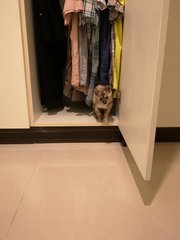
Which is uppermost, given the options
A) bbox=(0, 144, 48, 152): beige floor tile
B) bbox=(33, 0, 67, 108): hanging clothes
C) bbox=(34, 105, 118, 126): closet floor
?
bbox=(33, 0, 67, 108): hanging clothes

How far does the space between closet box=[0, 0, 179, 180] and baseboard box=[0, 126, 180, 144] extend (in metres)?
0.03

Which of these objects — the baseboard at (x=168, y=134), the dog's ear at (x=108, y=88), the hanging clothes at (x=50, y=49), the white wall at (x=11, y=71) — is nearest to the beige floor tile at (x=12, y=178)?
the white wall at (x=11, y=71)

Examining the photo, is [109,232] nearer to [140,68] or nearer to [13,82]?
[140,68]

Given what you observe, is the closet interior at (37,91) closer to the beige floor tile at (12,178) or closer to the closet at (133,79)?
the closet at (133,79)

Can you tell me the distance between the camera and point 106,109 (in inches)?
47.3

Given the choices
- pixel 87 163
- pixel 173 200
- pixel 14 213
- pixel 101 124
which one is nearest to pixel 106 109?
pixel 101 124

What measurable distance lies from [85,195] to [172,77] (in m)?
0.71

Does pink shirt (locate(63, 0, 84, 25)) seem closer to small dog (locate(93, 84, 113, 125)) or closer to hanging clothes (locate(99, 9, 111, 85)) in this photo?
hanging clothes (locate(99, 9, 111, 85))

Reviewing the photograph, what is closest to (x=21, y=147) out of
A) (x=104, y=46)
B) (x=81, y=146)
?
(x=81, y=146)

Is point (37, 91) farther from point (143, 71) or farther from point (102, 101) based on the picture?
point (143, 71)

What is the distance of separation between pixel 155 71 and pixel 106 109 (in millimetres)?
573

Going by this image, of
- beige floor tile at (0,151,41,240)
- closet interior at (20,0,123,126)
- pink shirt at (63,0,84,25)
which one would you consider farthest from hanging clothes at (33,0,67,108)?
beige floor tile at (0,151,41,240)

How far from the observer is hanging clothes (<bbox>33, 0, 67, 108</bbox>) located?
1121 mm

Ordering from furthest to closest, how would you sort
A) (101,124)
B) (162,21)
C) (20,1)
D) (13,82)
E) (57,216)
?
(101,124) < (13,82) < (20,1) < (57,216) < (162,21)
